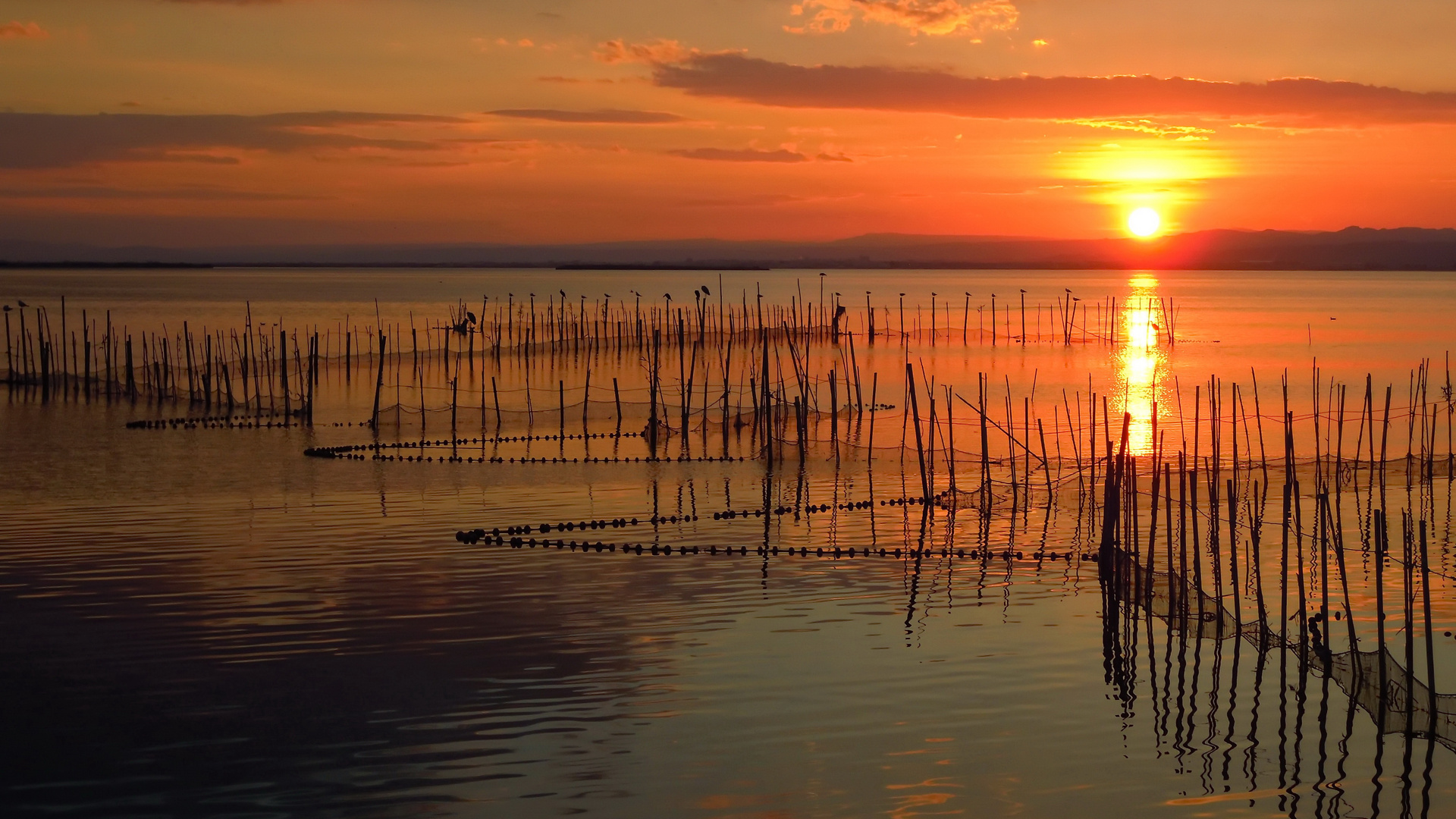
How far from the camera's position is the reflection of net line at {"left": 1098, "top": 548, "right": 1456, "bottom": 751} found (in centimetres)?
771

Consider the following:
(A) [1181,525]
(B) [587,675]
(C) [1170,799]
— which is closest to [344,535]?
(B) [587,675]

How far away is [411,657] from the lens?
9383 millimetres

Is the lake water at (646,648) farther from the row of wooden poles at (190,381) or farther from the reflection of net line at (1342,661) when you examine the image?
the row of wooden poles at (190,381)

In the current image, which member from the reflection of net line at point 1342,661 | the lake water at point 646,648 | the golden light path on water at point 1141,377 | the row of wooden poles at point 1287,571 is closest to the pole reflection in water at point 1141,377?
the golden light path on water at point 1141,377

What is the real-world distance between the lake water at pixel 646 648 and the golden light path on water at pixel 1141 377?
1.89 metres

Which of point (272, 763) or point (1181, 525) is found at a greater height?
point (1181, 525)

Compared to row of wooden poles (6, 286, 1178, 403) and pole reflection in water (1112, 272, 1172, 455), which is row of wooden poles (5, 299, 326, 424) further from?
pole reflection in water (1112, 272, 1172, 455)

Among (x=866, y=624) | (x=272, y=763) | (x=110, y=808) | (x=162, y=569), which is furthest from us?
(x=162, y=569)

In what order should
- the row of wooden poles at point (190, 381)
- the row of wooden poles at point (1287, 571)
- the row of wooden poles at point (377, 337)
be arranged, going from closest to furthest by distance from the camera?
the row of wooden poles at point (1287, 571), the row of wooden poles at point (190, 381), the row of wooden poles at point (377, 337)

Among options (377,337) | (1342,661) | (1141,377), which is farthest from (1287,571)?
(377,337)

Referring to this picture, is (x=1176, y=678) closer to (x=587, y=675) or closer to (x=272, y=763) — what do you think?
(x=587, y=675)

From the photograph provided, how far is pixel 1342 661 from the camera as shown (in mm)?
8773

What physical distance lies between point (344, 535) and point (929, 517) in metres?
6.20

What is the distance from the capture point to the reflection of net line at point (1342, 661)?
7715mm
